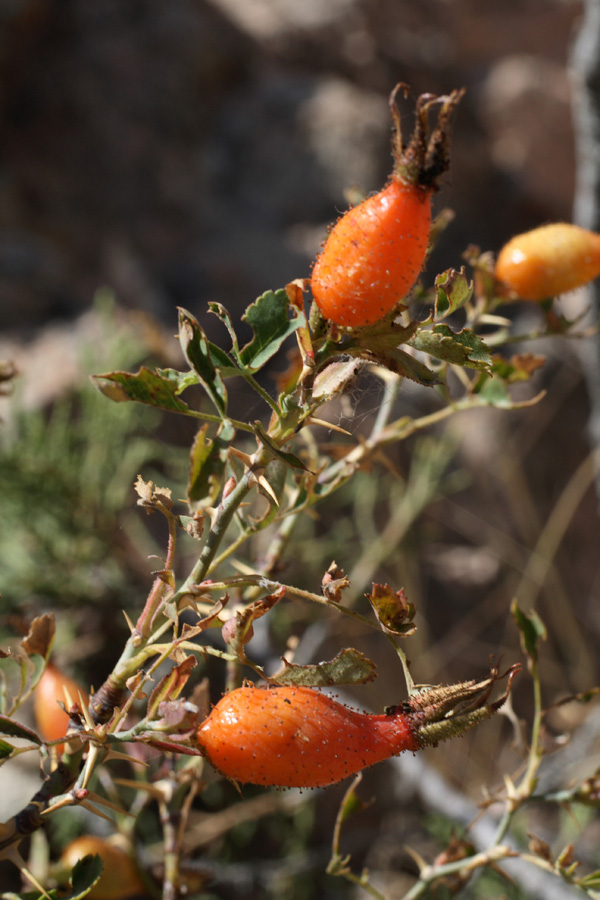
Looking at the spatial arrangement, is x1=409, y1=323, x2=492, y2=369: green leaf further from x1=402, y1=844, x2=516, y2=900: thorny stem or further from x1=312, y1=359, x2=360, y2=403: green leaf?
x1=402, y1=844, x2=516, y2=900: thorny stem

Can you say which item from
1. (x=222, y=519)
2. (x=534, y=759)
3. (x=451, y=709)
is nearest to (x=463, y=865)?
(x=534, y=759)

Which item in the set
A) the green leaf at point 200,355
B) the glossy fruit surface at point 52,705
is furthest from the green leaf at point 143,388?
the glossy fruit surface at point 52,705

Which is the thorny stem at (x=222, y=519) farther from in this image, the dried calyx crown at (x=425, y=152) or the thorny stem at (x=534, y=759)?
the thorny stem at (x=534, y=759)

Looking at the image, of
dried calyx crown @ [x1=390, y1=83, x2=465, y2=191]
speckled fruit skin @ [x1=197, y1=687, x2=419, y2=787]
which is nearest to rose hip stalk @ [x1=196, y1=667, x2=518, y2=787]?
speckled fruit skin @ [x1=197, y1=687, x2=419, y2=787]

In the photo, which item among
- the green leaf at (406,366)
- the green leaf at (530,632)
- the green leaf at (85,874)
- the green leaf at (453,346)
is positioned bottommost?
the green leaf at (85,874)

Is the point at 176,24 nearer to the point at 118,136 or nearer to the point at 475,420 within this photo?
the point at 118,136

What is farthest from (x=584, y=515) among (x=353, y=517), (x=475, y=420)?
(x=353, y=517)
